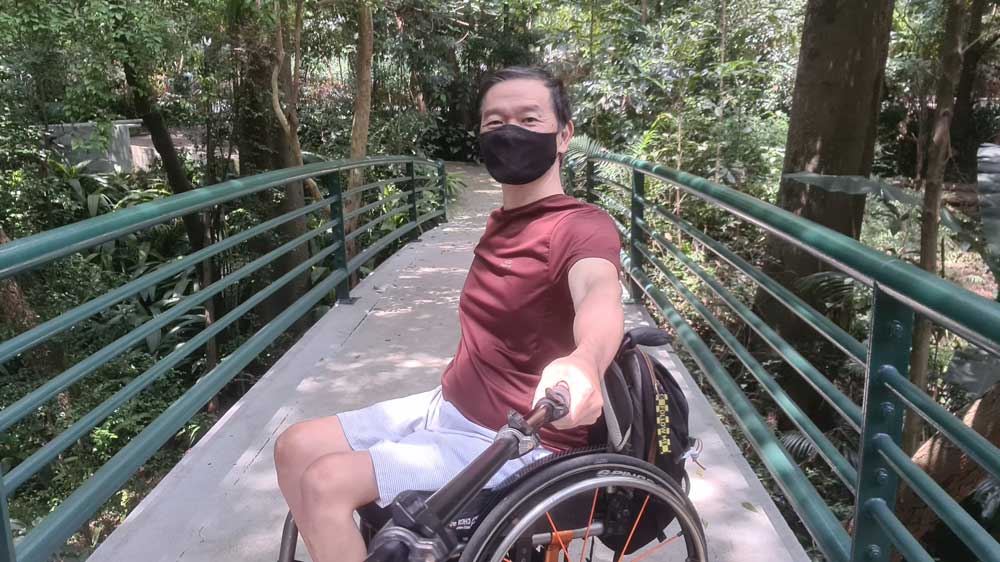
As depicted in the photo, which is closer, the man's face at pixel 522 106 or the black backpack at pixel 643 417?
the black backpack at pixel 643 417

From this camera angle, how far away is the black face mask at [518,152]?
76.5 inches

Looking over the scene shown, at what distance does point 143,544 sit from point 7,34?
4777 millimetres

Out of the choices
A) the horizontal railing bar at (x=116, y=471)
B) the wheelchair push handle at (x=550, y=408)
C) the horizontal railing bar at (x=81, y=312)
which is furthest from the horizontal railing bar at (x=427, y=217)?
the wheelchair push handle at (x=550, y=408)

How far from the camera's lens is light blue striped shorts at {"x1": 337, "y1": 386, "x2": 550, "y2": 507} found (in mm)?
1746

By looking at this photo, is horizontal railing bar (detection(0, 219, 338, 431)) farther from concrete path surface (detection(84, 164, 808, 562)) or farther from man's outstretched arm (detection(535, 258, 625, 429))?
man's outstretched arm (detection(535, 258, 625, 429))

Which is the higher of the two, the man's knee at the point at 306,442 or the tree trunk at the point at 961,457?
the man's knee at the point at 306,442

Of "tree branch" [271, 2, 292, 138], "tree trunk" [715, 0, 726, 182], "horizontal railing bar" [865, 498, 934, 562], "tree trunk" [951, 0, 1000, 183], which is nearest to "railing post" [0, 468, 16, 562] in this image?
"horizontal railing bar" [865, 498, 934, 562]

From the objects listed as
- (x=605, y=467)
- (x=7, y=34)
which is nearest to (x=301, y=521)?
(x=605, y=467)

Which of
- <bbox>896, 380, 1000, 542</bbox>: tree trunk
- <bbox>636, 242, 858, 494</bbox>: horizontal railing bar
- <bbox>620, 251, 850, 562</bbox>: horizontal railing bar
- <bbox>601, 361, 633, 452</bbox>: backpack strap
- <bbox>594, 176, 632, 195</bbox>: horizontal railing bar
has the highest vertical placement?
Result: <bbox>594, 176, 632, 195</bbox>: horizontal railing bar

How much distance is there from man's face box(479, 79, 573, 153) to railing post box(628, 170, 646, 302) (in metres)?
3.14

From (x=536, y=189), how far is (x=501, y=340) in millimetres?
390

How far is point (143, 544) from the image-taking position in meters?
2.58

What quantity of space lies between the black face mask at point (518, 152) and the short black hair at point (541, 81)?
0.07 m

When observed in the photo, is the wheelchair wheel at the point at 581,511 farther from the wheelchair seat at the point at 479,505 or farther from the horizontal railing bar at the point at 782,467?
the horizontal railing bar at the point at 782,467
